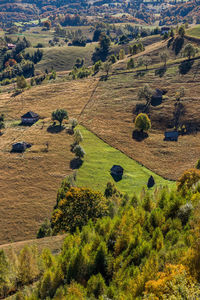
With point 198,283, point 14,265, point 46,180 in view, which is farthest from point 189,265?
point 46,180

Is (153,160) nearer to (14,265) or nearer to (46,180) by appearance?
(46,180)

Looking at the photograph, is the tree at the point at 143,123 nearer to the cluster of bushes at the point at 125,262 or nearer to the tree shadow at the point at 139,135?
the tree shadow at the point at 139,135

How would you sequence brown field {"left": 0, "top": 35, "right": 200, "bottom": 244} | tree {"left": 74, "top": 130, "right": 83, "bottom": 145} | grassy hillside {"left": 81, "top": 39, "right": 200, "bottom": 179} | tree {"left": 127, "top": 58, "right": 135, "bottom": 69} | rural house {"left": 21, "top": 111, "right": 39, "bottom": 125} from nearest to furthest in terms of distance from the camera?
brown field {"left": 0, "top": 35, "right": 200, "bottom": 244} → grassy hillside {"left": 81, "top": 39, "right": 200, "bottom": 179} → tree {"left": 74, "top": 130, "right": 83, "bottom": 145} → rural house {"left": 21, "top": 111, "right": 39, "bottom": 125} → tree {"left": 127, "top": 58, "right": 135, "bottom": 69}

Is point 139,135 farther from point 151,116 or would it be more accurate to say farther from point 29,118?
point 29,118

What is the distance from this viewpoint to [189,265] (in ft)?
101

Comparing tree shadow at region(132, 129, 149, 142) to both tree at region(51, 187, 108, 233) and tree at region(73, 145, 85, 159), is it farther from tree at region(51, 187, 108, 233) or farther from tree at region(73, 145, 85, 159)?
tree at region(51, 187, 108, 233)

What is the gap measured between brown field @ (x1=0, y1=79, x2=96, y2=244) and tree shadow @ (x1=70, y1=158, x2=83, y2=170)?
75.7 inches

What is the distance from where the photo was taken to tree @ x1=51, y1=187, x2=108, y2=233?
60.8m

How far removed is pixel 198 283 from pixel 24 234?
53468 mm

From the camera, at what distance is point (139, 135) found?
11669 cm

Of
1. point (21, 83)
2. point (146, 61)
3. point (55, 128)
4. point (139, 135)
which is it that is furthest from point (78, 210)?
point (146, 61)

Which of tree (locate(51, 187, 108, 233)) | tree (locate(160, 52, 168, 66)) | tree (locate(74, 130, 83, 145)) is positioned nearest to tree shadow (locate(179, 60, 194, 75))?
tree (locate(160, 52, 168, 66))

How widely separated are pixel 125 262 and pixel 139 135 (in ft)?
278

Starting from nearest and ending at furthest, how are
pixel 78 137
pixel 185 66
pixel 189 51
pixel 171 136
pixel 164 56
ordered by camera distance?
pixel 78 137, pixel 171 136, pixel 185 66, pixel 189 51, pixel 164 56
